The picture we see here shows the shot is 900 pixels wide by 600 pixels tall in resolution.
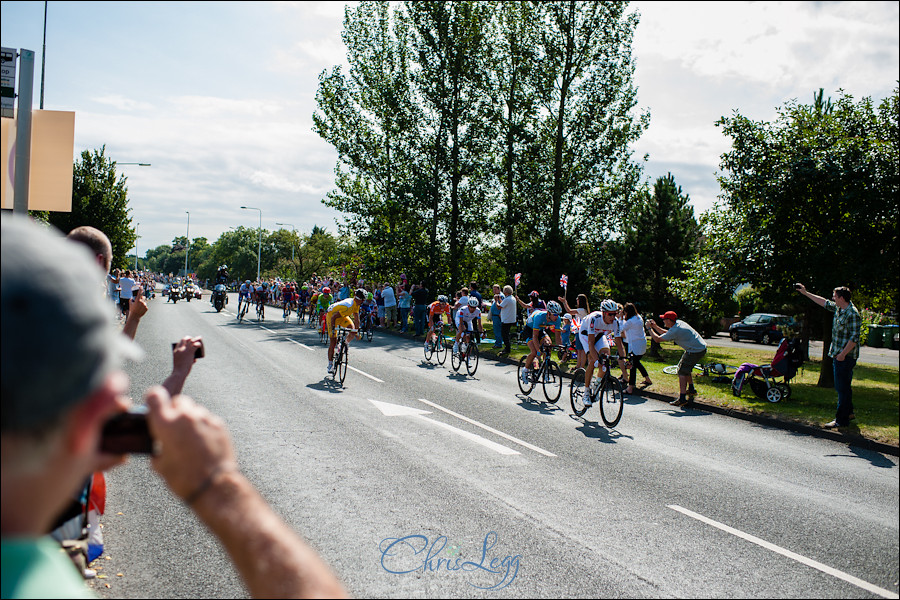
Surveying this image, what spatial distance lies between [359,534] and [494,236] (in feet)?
98.7

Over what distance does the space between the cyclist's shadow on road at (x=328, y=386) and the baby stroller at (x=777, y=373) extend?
818 cm

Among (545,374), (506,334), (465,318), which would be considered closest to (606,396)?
(545,374)

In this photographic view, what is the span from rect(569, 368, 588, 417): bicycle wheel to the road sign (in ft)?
27.4

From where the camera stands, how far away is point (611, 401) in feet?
33.3

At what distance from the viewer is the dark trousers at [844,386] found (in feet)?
30.6

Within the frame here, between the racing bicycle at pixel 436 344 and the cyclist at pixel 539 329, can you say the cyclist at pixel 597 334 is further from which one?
the racing bicycle at pixel 436 344

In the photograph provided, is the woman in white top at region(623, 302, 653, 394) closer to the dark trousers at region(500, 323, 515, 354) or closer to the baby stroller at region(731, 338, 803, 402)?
the baby stroller at region(731, 338, 803, 402)

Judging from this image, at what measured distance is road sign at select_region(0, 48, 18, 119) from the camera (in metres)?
5.81

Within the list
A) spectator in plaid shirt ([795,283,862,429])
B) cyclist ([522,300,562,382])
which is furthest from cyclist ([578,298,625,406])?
spectator in plaid shirt ([795,283,862,429])

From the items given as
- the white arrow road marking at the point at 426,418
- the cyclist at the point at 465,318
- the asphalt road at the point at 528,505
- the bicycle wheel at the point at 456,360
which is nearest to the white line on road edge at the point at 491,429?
the asphalt road at the point at 528,505

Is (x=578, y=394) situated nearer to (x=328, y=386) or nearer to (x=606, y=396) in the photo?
(x=606, y=396)

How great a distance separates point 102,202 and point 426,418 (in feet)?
126

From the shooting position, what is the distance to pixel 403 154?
1291 inches

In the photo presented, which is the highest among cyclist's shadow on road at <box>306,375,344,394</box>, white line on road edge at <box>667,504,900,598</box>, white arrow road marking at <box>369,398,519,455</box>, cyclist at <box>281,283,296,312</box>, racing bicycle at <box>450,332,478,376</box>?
cyclist at <box>281,283,296,312</box>
